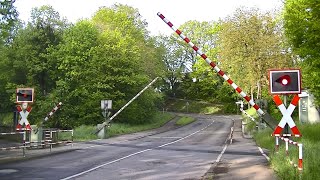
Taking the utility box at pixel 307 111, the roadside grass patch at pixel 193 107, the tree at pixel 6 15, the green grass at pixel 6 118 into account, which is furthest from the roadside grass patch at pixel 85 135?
the roadside grass patch at pixel 193 107

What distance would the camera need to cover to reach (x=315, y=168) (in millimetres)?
9188

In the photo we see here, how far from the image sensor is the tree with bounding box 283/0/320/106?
2098cm

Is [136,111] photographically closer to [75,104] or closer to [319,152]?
[75,104]

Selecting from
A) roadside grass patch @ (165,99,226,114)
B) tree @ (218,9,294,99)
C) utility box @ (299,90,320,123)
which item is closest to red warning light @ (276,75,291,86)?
utility box @ (299,90,320,123)

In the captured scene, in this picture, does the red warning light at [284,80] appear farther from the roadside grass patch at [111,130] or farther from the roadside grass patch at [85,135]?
the roadside grass patch at [85,135]

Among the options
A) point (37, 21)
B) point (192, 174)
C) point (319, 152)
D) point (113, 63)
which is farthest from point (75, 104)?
point (319, 152)

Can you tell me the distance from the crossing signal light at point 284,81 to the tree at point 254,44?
30465 mm

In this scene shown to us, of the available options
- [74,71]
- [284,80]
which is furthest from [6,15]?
[74,71]

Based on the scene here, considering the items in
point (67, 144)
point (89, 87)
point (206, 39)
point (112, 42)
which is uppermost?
point (206, 39)

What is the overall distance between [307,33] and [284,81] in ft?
40.4

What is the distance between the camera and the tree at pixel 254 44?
4038cm

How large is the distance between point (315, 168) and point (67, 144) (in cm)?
1861

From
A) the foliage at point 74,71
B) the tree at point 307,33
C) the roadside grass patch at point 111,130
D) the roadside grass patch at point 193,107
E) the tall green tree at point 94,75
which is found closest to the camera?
the tree at point 307,33

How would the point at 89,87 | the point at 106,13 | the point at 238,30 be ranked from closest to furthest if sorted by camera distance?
the point at 238,30 → the point at 89,87 → the point at 106,13
